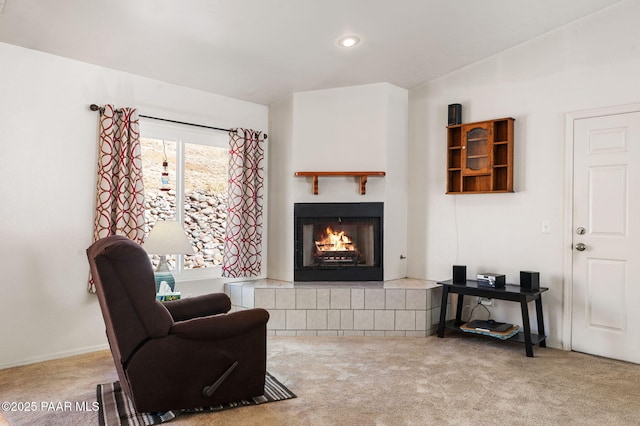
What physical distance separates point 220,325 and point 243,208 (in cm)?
222

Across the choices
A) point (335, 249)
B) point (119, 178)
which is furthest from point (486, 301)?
point (119, 178)

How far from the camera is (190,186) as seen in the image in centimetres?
438

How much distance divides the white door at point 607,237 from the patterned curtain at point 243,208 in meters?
3.04

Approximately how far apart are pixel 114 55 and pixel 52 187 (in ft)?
3.84

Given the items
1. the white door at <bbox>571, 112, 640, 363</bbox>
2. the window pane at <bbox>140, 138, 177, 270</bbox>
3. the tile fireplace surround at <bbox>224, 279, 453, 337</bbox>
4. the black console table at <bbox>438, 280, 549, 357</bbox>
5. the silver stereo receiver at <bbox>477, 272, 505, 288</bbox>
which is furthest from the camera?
the tile fireplace surround at <bbox>224, 279, 453, 337</bbox>

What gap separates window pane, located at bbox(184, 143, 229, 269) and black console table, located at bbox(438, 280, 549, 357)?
91.1 inches

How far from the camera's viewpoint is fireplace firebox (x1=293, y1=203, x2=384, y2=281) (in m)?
4.59

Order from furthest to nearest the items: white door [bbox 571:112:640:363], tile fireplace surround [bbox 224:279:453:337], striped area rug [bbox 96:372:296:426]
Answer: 1. tile fireplace surround [bbox 224:279:453:337]
2. white door [bbox 571:112:640:363]
3. striped area rug [bbox 96:372:296:426]

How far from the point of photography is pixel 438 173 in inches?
185

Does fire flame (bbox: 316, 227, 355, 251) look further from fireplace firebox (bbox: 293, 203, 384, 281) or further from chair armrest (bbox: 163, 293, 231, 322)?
chair armrest (bbox: 163, 293, 231, 322)

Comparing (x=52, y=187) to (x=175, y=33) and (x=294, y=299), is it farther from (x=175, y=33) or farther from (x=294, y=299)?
(x=294, y=299)

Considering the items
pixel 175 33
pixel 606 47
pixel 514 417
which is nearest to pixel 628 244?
pixel 606 47

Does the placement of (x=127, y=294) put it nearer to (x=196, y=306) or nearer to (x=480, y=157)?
(x=196, y=306)

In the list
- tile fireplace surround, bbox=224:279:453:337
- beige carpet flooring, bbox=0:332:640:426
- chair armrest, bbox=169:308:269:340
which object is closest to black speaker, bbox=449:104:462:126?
tile fireplace surround, bbox=224:279:453:337
